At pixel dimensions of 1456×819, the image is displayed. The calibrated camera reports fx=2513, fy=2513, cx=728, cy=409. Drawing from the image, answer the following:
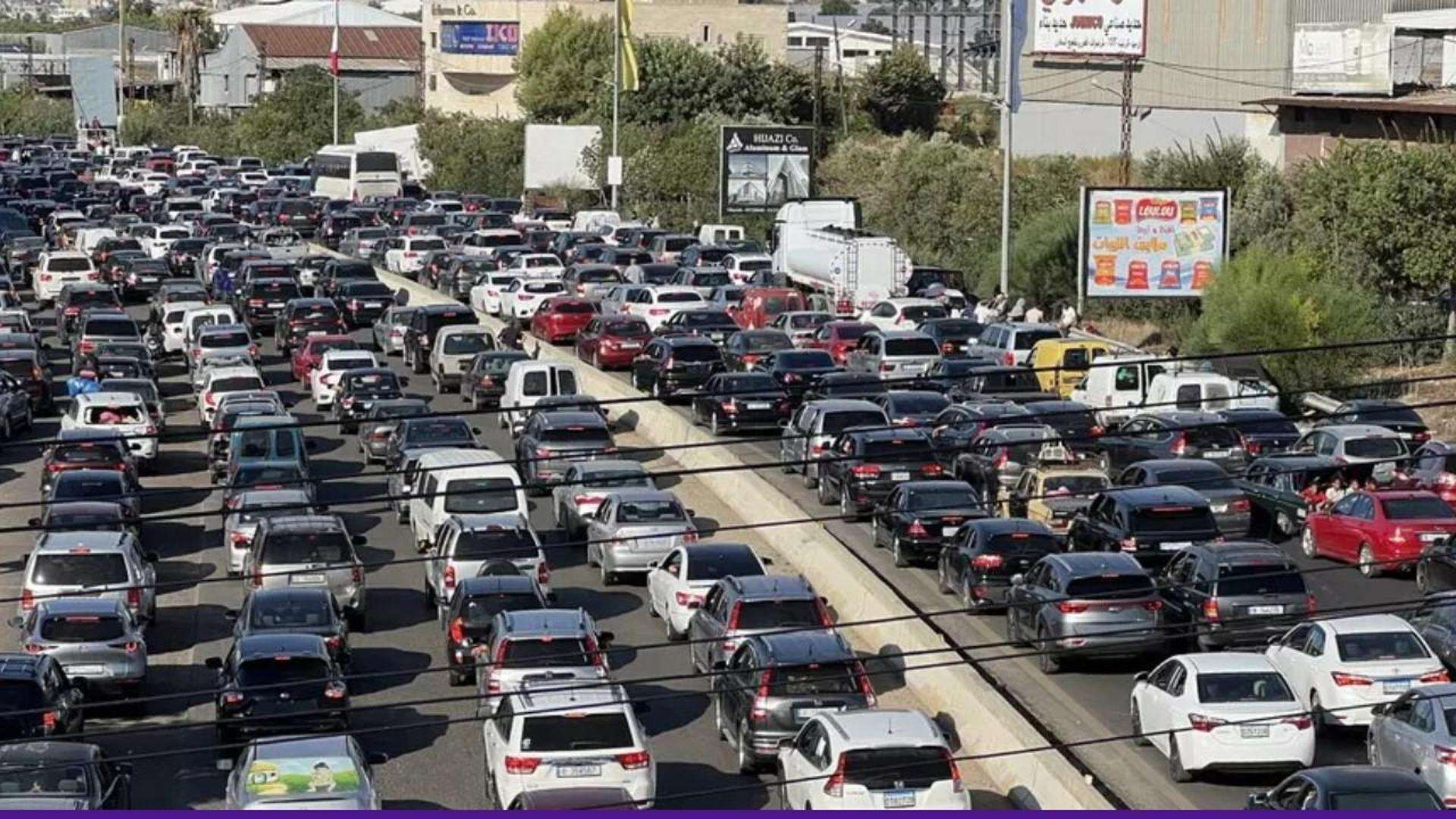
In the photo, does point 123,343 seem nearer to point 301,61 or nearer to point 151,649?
point 151,649

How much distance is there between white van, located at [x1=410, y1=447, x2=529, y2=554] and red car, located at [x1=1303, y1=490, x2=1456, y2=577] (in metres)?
10.8

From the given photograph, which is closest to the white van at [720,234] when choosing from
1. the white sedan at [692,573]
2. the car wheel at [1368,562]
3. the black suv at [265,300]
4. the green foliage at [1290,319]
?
the black suv at [265,300]

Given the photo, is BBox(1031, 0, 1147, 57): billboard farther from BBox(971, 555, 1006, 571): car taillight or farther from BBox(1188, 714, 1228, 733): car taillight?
BBox(1188, 714, 1228, 733): car taillight

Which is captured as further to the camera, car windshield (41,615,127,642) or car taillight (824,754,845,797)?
car windshield (41,615,127,642)

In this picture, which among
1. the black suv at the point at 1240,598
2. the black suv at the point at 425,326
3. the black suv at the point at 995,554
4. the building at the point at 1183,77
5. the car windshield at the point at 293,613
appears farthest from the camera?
the building at the point at 1183,77

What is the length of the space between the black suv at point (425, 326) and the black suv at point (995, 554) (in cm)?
2470

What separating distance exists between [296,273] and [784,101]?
4467 cm

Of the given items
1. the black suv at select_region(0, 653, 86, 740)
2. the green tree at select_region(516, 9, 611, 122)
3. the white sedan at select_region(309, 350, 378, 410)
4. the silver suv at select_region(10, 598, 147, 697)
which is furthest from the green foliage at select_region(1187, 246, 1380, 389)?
the green tree at select_region(516, 9, 611, 122)

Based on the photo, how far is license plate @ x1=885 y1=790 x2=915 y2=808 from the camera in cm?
2109

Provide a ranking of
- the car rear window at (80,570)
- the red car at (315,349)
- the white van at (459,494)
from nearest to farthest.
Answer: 1. the car rear window at (80,570)
2. the white van at (459,494)
3. the red car at (315,349)

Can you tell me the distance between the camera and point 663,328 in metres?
53.5

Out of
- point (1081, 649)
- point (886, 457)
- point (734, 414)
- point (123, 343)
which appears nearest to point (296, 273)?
point (123, 343)

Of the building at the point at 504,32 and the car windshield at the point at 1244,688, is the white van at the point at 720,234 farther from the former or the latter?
the car windshield at the point at 1244,688

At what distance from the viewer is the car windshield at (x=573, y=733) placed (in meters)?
22.2
